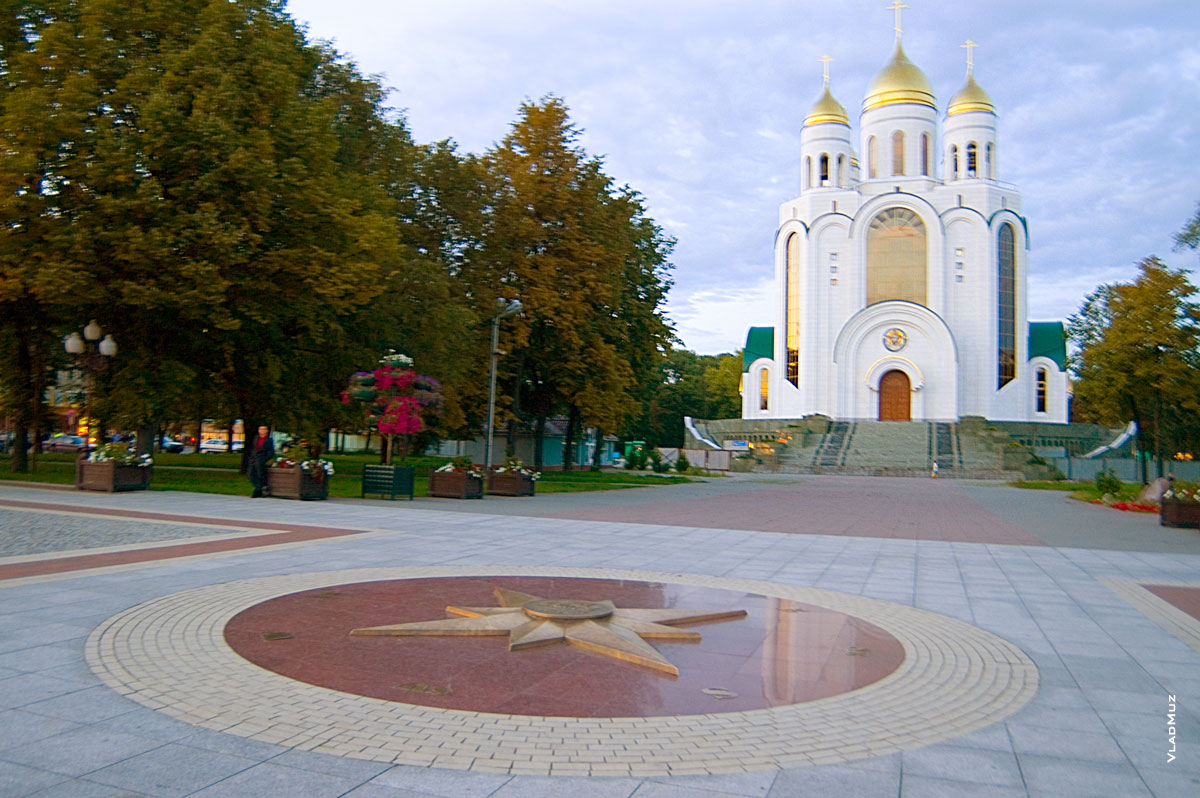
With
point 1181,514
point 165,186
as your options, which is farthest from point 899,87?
point 165,186

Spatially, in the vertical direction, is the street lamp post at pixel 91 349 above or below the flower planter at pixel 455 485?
above

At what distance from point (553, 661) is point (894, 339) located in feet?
212

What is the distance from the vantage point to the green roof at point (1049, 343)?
67.4 metres

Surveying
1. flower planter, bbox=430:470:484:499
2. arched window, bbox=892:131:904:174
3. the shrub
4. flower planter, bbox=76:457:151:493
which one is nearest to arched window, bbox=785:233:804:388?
arched window, bbox=892:131:904:174

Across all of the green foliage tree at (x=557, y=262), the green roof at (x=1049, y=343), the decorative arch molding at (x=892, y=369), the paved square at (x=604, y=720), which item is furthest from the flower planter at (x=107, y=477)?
the green roof at (x=1049, y=343)

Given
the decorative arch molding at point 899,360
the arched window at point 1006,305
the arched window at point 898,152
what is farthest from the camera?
the arched window at point 898,152

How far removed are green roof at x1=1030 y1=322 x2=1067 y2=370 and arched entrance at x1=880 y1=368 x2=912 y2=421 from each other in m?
10.4

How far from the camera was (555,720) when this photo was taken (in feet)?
15.6

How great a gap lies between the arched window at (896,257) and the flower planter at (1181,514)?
51093 mm

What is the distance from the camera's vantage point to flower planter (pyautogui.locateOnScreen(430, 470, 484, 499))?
72.4 ft

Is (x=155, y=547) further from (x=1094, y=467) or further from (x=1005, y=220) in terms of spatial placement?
(x=1005, y=220)

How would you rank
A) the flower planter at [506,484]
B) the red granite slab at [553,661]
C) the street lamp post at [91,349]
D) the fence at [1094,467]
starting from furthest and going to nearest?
the fence at [1094,467] → the flower planter at [506,484] → the street lamp post at [91,349] → the red granite slab at [553,661]

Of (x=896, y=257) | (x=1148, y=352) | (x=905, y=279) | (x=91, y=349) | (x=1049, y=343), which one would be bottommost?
(x=91, y=349)

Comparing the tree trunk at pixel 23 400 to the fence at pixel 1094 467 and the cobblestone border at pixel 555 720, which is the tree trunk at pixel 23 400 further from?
the fence at pixel 1094 467
